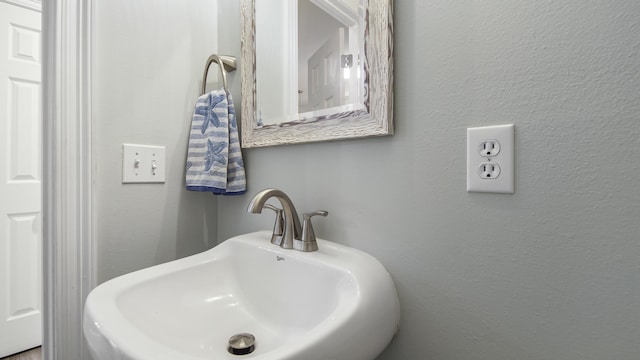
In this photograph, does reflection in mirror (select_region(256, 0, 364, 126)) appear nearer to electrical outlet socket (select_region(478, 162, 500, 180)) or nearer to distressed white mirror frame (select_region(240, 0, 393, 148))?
distressed white mirror frame (select_region(240, 0, 393, 148))

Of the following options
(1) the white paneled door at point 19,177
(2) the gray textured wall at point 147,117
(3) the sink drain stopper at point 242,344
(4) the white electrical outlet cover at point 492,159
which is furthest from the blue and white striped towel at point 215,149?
(1) the white paneled door at point 19,177

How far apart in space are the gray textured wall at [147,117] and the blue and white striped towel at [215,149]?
7cm

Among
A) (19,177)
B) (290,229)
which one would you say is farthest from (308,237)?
(19,177)

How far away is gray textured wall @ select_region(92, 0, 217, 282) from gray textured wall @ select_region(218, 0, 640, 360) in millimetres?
618

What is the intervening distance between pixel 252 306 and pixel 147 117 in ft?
2.11

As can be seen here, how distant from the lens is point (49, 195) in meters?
0.80

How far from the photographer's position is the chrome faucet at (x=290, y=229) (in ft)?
2.35

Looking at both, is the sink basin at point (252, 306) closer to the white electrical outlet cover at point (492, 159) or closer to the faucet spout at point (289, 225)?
the faucet spout at point (289, 225)

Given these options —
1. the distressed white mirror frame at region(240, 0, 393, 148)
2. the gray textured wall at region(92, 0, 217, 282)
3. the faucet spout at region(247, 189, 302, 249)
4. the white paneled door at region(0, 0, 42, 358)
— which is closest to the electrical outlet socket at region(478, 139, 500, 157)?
the distressed white mirror frame at region(240, 0, 393, 148)

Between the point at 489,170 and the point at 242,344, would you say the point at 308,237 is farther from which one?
the point at 489,170

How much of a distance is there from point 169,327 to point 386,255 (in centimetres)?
49

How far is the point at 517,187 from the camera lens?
52 cm

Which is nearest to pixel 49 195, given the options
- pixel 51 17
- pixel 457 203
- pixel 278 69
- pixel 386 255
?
pixel 51 17

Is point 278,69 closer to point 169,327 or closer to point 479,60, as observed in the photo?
point 479,60
